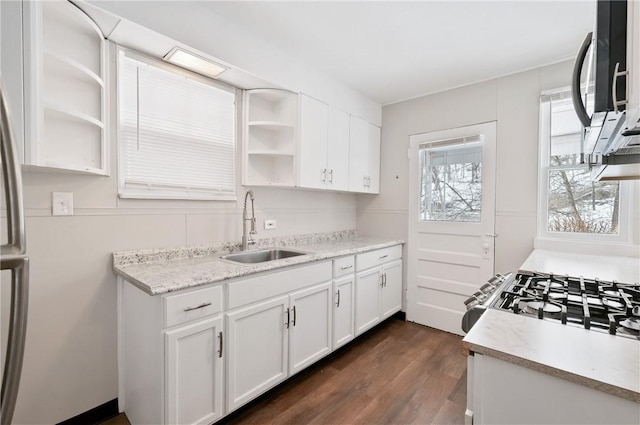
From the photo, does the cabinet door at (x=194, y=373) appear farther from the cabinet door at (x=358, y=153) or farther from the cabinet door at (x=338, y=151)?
the cabinet door at (x=358, y=153)

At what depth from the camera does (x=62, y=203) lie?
157cm

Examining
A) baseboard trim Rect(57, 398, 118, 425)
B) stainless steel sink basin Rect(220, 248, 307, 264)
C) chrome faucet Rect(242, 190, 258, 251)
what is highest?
chrome faucet Rect(242, 190, 258, 251)

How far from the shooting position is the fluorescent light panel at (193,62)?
5.96ft

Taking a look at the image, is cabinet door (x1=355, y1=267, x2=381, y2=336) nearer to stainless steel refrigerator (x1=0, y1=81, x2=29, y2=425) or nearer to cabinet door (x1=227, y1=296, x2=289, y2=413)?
cabinet door (x1=227, y1=296, x2=289, y2=413)

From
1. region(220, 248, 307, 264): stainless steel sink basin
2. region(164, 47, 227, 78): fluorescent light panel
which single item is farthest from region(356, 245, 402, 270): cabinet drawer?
region(164, 47, 227, 78): fluorescent light panel

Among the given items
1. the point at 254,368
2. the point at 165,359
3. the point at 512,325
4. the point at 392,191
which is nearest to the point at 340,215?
the point at 392,191

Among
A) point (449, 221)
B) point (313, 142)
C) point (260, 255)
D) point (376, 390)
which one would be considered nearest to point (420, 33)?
point (313, 142)

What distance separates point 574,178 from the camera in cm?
242

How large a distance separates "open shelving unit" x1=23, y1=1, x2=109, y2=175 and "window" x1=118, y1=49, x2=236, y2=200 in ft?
0.43

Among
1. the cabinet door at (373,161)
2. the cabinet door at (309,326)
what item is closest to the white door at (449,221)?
the cabinet door at (373,161)

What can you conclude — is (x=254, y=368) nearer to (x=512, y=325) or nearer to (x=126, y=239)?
(x=126, y=239)

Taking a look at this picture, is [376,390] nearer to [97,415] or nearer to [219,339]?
[219,339]

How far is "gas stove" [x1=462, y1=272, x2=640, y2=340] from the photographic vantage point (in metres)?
0.92

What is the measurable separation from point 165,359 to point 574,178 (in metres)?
3.21
